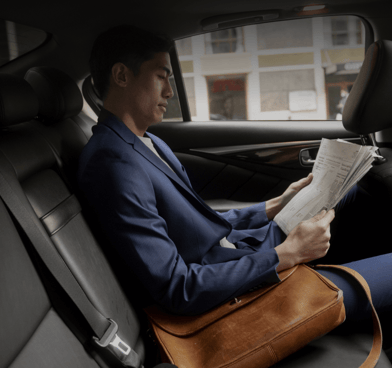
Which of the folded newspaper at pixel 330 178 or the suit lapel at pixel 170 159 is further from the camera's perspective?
the suit lapel at pixel 170 159

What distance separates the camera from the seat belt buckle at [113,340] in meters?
0.80

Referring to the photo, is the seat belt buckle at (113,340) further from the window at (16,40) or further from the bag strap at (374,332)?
the window at (16,40)

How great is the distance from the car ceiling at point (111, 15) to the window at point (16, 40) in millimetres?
32

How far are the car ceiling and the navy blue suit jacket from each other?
0.57 meters

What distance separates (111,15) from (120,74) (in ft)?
1.58

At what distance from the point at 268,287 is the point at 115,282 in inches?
15.4

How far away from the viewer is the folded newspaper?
1.04m

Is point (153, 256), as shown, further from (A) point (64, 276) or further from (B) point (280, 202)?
(B) point (280, 202)

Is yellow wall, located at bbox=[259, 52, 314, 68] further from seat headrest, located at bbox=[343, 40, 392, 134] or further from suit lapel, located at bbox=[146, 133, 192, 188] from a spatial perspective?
suit lapel, located at bbox=[146, 133, 192, 188]

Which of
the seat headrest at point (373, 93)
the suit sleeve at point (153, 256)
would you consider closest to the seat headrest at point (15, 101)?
the suit sleeve at point (153, 256)

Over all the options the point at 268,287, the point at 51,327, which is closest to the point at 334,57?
the point at 268,287

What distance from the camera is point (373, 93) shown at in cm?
140

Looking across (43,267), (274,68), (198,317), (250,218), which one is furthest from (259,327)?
(274,68)

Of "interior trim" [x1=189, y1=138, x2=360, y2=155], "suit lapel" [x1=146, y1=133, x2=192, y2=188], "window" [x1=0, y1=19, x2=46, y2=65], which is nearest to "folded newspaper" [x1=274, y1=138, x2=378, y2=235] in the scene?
"suit lapel" [x1=146, y1=133, x2=192, y2=188]
